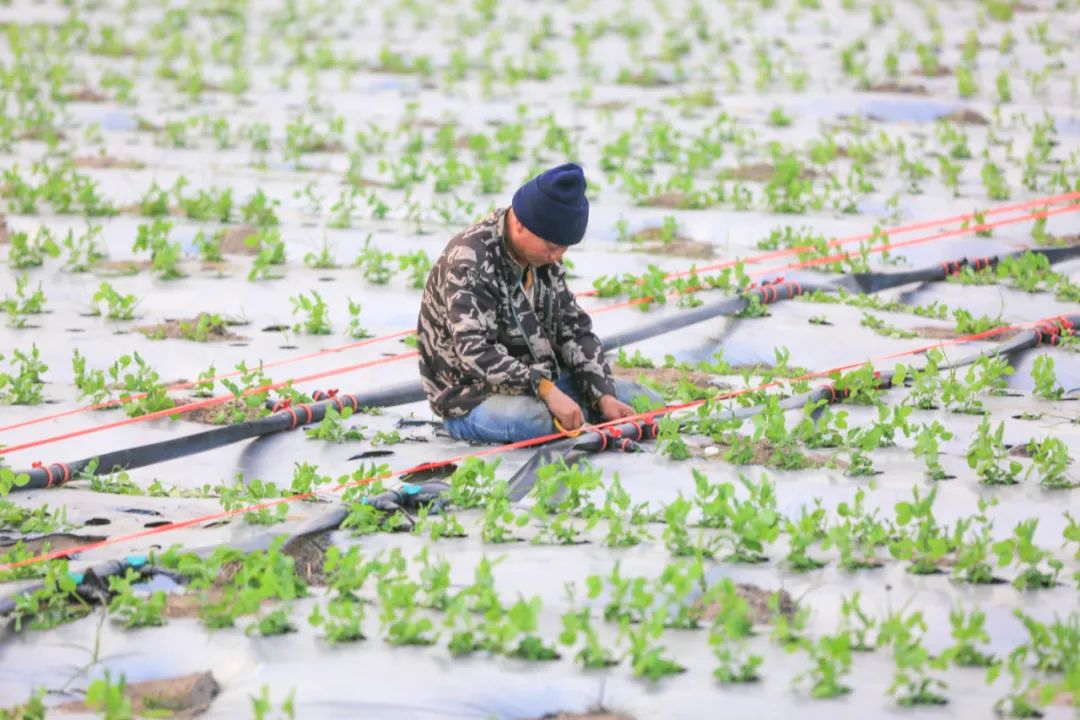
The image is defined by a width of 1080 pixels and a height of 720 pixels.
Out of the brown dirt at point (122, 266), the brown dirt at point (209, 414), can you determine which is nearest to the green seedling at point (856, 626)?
the brown dirt at point (209, 414)

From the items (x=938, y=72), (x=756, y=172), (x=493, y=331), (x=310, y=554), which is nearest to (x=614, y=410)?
(x=493, y=331)

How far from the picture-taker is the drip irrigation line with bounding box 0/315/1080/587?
Result: 4734mm

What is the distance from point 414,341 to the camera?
696 cm

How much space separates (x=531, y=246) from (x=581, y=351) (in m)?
0.55

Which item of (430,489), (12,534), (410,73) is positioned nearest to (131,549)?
(12,534)

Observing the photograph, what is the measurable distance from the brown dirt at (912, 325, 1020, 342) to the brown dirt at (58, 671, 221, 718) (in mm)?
4262

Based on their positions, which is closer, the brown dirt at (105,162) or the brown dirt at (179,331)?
the brown dirt at (179,331)

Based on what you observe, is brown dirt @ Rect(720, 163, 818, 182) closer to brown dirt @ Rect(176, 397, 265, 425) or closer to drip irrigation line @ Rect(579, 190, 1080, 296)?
drip irrigation line @ Rect(579, 190, 1080, 296)

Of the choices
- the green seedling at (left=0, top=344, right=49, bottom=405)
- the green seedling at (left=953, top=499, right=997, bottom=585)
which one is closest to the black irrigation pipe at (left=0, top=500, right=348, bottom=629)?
the green seedling at (left=953, top=499, right=997, bottom=585)

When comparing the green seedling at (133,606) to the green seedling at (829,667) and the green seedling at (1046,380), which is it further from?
the green seedling at (1046,380)

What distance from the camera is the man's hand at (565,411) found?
5.62 meters

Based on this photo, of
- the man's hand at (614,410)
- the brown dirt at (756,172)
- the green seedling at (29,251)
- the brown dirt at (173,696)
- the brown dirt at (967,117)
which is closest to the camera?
the brown dirt at (173,696)

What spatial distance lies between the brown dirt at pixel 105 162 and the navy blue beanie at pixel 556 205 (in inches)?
232

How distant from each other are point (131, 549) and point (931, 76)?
1021cm
